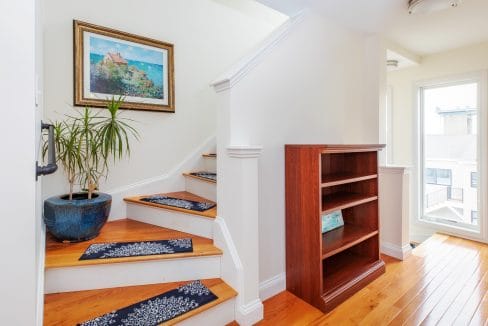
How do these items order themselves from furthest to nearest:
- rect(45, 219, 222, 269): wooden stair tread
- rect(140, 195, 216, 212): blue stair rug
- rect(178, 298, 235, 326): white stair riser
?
rect(140, 195, 216, 212): blue stair rug, rect(45, 219, 222, 269): wooden stair tread, rect(178, 298, 235, 326): white stair riser

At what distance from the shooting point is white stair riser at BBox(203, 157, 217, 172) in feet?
8.74

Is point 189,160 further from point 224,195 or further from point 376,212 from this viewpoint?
point 376,212

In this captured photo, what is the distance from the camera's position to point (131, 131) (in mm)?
2438

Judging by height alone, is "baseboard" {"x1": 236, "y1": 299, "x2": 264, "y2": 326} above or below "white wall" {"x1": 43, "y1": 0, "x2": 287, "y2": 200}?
below

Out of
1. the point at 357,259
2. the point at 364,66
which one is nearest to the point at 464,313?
the point at 357,259

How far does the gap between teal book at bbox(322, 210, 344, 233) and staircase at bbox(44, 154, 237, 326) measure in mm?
1019

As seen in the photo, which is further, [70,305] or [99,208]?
[99,208]

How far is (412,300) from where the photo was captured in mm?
1876

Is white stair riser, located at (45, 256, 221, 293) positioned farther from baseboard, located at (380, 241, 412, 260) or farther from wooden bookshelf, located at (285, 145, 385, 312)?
baseboard, located at (380, 241, 412, 260)

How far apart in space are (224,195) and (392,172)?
191cm

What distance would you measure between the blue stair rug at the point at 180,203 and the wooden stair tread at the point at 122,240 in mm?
198

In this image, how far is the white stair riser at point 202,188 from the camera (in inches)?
87.7

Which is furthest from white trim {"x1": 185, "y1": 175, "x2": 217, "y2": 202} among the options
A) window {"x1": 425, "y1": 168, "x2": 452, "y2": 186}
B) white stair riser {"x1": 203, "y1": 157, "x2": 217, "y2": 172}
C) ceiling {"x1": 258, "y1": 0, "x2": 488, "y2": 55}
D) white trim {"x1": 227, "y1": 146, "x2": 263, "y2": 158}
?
window {"x1": 425, "y1": 168, "x2": 452, "y2": 186}

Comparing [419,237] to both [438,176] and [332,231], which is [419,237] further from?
[332,231]
